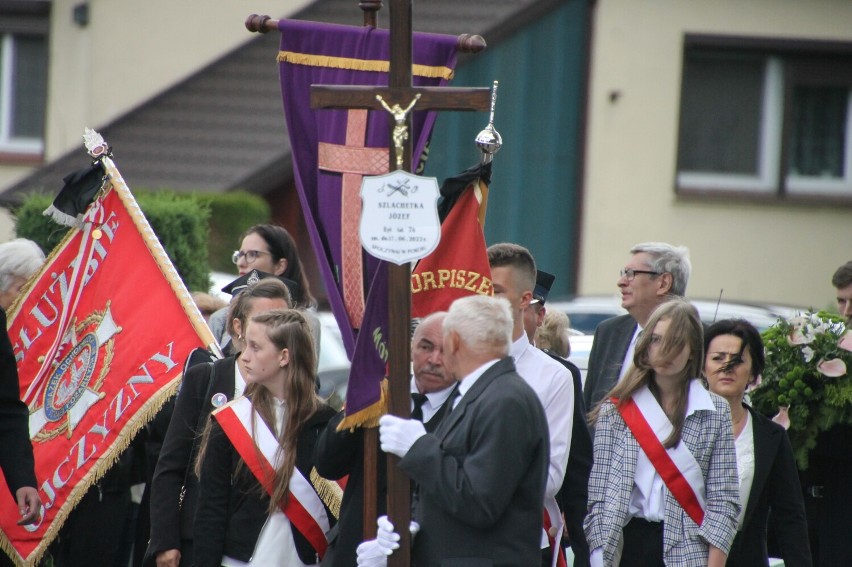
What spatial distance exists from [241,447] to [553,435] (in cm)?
124

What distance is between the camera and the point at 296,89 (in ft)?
16.4

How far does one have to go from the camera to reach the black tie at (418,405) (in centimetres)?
493

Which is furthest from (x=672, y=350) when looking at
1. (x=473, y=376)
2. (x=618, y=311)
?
(x=618, y=311)

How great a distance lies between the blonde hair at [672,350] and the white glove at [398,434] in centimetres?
130

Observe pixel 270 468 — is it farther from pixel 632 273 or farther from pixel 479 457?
pixel 632 273

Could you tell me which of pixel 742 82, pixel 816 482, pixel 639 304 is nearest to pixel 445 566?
pixel 639 304

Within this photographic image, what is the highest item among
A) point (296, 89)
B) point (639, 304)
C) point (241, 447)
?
point (296, 89)

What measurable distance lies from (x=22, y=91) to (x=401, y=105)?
1299 centimetres

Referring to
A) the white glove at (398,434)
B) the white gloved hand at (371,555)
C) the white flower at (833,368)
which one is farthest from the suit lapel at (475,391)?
the white flower at (833,368)

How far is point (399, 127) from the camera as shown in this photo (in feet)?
14.4

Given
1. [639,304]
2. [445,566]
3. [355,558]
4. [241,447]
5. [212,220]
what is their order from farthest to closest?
[212,220] → [639,304] → [241,447] → [355,558] → [445,566]

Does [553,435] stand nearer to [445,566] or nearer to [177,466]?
[445,566]

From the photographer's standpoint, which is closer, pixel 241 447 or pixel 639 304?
pixel 241 447

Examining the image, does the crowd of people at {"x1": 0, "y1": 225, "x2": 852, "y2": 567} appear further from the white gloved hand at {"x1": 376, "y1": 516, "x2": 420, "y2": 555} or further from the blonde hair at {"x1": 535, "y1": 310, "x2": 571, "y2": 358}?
the blonde hair at {"x1": 535, "y1": 310, "x2": 571, "y2": 358}
